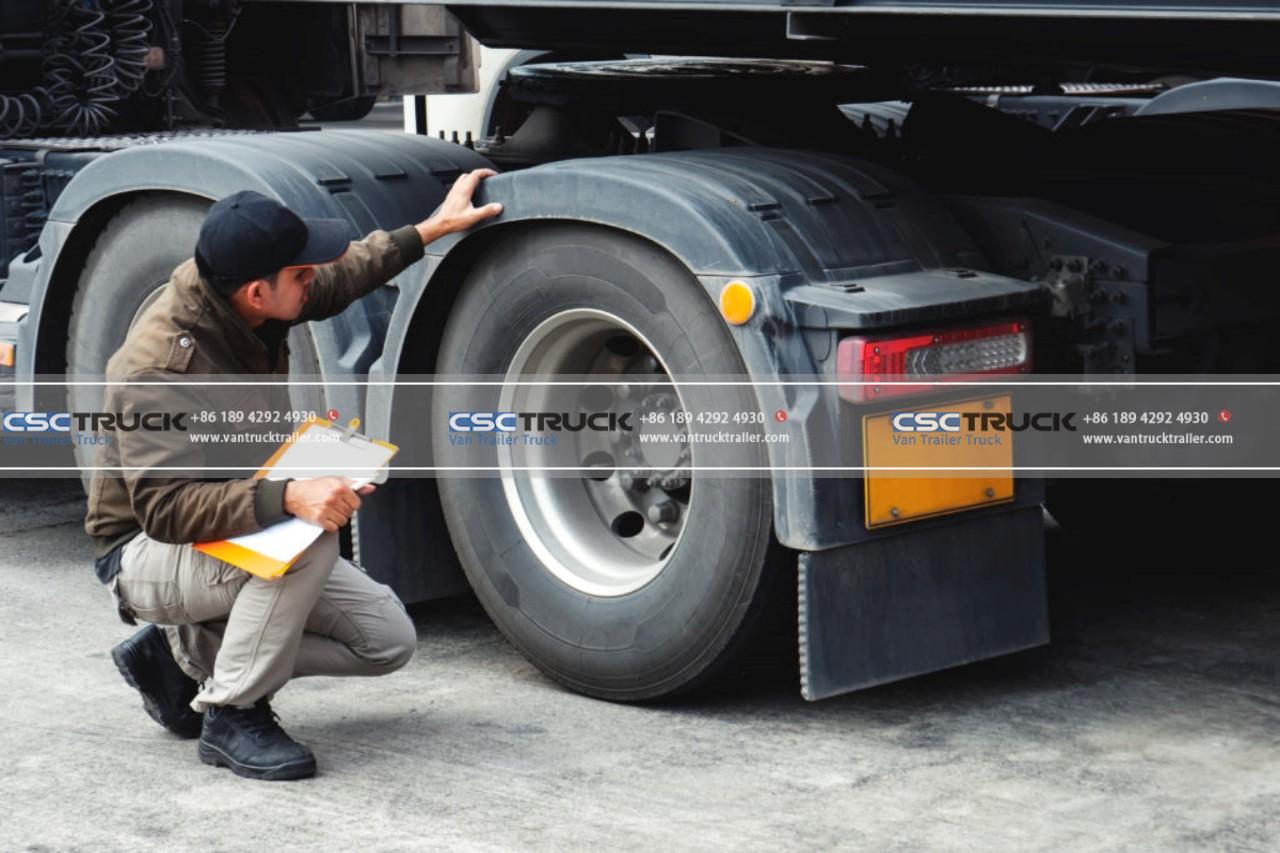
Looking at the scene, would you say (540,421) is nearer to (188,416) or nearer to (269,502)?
(269,502)

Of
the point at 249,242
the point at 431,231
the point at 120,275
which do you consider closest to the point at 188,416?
the point at 249,242

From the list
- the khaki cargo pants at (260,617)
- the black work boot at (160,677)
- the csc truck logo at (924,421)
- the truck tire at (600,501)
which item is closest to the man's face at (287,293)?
the khaki cargo pants at (260,617)

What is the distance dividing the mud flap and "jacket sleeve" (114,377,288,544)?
112cm

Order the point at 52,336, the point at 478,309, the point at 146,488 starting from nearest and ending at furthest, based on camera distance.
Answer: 1. the point at 146,488
2. the point at 478,309
3. the point at 52,336

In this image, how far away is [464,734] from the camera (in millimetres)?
4633

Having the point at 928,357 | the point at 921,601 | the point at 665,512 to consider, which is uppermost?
the point at 928,357

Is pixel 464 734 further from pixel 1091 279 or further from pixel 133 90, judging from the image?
pixel 133 90

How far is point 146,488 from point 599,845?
3.83ft

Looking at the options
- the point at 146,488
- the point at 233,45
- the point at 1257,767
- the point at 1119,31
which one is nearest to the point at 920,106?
the point at 1119,31

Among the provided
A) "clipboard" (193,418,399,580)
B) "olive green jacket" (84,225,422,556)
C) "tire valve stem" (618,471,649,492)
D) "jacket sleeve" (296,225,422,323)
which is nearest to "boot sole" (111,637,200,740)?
"olive green jacket" (84,225,422,556)

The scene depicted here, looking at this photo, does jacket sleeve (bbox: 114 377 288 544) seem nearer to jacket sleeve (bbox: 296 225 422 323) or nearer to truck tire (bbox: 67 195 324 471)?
jacket sleeve (bbox: 296 225 422 323)

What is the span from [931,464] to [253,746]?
1.52 meters

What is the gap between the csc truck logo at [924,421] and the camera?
171 inches

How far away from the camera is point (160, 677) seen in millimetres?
4621
